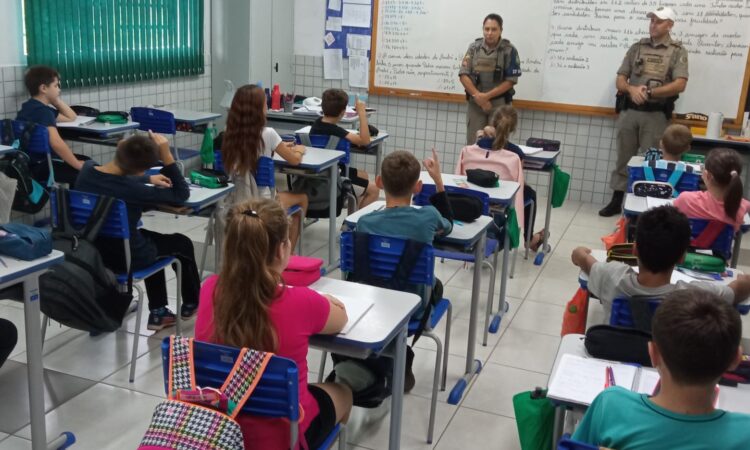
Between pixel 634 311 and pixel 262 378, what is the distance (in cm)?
128

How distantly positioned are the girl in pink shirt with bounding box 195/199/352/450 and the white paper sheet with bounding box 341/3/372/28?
6.06 m

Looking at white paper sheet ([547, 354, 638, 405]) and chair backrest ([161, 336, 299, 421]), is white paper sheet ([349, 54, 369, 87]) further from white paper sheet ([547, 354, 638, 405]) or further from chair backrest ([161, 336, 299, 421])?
chair backrest ([161, 336, 299, 421])

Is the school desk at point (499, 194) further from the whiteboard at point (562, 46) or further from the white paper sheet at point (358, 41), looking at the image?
the white paper sheet at point (358, 41)

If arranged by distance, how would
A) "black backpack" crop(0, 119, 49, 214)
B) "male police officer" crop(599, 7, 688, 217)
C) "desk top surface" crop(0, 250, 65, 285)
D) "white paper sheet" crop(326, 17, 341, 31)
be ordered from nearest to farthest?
"desk top surface" crop(0, 250, 65, 285), "black backpack" crop(0, 119, 49, 214), "male police officer" crop(599, 7, 688, 217), "white paper sheet" crop(326, 17, 341, 31)

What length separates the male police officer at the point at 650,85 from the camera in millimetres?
6457

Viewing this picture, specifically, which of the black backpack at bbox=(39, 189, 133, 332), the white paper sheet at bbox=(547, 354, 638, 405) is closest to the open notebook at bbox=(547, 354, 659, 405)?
the white paper sheet at bbox=(547, 354, 638, 405)

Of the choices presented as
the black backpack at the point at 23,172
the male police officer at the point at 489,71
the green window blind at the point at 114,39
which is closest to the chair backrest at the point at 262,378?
the black backpack at the point at 23,172

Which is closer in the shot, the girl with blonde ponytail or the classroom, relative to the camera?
the classroom

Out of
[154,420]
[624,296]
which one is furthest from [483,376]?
[154,420]

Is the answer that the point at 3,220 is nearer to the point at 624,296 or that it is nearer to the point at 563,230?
the point at 624,296

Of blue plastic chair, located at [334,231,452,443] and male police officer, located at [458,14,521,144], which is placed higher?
male police officer, located at [458,14,521,144]

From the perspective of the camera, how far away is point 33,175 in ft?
16.8

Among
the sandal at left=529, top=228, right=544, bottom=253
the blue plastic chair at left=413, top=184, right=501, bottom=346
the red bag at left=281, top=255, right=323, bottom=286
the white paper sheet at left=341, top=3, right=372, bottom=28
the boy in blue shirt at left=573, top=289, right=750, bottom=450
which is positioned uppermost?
the white paper sheet at left=341, top=3, right=372, bottom=28

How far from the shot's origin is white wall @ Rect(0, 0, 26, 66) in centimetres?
536
